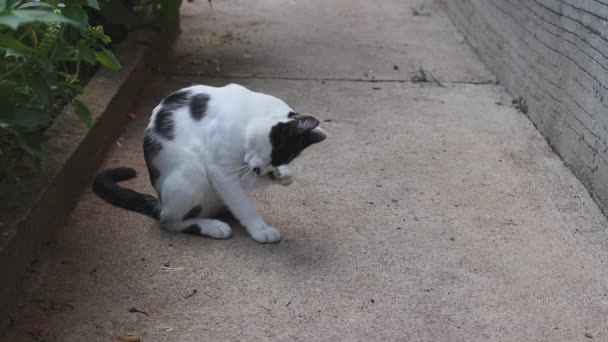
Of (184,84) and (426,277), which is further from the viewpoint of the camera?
(184,84)

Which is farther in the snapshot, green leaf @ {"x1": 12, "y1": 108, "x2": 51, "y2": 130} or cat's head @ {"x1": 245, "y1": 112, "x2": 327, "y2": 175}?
cat's head @ {"x1": 245, "y1": 112, "x2": 327, "y2": 175}

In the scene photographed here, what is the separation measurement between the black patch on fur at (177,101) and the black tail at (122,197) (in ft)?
1.55

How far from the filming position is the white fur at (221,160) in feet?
9.78

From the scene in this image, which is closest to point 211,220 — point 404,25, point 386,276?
point 386,276

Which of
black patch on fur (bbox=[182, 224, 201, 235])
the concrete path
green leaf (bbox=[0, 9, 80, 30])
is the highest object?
green leaf (bbox=[0, 9, 80, 30])

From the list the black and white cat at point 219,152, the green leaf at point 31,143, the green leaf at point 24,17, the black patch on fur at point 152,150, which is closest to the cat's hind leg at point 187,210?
the black and white cat at point 219,152

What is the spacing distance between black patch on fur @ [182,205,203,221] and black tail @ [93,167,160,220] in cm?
21

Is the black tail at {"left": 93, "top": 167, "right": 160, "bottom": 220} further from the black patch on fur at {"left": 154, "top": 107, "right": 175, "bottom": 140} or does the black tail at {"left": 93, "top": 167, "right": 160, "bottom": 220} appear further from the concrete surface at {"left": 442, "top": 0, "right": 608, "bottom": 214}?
the concrete surface at {"left": 442, "top": 0, "right": 608, "bottom": 214}

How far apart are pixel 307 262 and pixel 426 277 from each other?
522 mm

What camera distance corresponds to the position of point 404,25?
7281 millimetres

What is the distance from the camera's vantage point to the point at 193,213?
3223 mm

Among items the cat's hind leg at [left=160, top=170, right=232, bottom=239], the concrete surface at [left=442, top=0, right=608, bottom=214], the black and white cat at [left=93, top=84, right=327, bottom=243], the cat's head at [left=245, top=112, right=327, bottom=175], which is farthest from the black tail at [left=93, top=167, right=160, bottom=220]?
the concrete surface at [left=442, top=0, right=608, bottom=214]

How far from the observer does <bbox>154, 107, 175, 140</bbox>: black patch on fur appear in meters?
3.18

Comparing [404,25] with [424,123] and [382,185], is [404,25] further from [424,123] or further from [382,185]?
[382,185]
